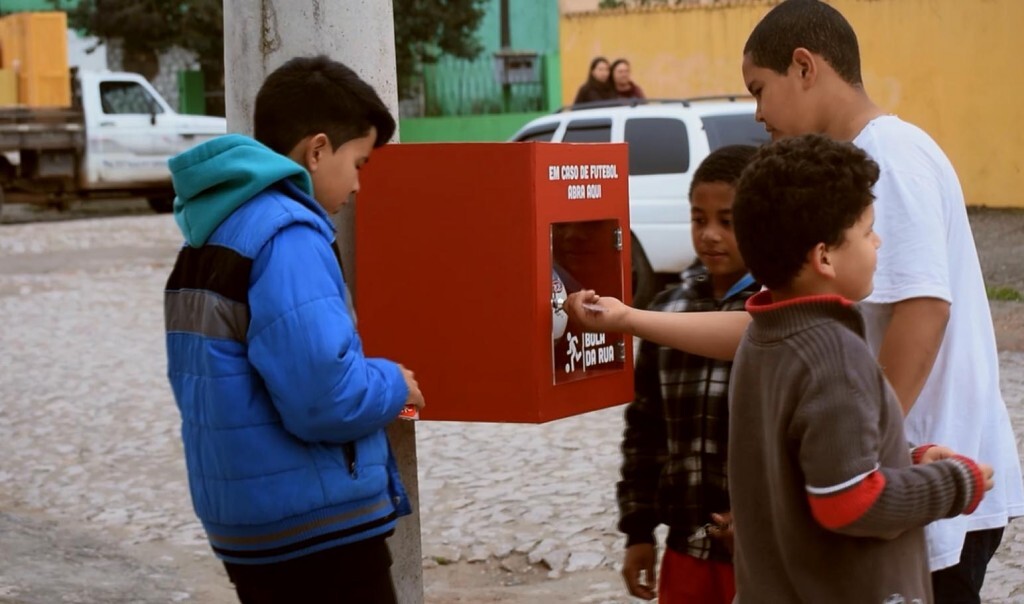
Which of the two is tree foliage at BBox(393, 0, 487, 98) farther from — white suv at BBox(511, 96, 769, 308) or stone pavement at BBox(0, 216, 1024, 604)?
stone pavement at BBox(0, 216, 1024, 604)

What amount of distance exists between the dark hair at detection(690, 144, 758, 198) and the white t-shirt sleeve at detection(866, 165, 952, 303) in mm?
506

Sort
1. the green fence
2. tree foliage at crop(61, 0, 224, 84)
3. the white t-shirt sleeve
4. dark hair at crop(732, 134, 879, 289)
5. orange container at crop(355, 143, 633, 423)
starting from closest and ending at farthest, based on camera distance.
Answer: dark hair at crop(732, 134, 879, 289) < the white t-shirt sleeve < orange container at crop(355, 143, 633, 423) < tree foliage at crop(61, 0, 224, 84) < the green fence

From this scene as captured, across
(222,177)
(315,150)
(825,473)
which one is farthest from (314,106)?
(825,473)

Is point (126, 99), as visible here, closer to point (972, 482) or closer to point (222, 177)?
point (222, 177)

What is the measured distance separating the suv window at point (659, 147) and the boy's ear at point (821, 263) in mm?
10401

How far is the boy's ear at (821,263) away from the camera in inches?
94.0

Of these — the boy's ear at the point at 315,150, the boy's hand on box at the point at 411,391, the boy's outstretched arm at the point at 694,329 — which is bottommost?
the boy's hand on box at the point at 411,391

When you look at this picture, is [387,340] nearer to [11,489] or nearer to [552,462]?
[552,462]

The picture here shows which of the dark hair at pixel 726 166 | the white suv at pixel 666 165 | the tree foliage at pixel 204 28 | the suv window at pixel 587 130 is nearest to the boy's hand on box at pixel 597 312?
the dark hair at pixel 726 166

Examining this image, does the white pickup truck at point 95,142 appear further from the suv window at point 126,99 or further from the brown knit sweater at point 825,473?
the brown knit sweater at point 825,473

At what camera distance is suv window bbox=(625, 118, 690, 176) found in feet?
42.1

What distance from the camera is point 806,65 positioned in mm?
2834

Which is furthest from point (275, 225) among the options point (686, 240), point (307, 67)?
point (686, 240)

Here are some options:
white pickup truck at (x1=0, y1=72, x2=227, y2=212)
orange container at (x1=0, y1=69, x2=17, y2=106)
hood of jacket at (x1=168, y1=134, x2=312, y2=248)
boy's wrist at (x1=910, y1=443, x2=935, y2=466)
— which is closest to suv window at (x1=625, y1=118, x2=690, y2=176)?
hood of jacket at (x1=168, y1=134, x2=312, y2=248)
